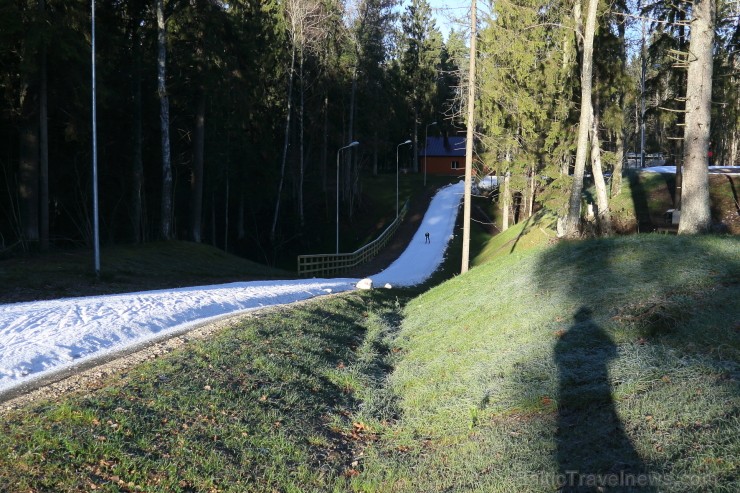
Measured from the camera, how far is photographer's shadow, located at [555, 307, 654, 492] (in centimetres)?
441

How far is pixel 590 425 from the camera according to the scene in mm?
5367

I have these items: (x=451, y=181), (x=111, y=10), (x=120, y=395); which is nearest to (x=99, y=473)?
(x=120, y=395)

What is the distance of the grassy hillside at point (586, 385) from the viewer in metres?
4.69

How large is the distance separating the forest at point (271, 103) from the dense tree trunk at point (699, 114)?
0.14 ft

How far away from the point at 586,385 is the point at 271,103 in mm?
42730

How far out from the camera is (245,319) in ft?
38.2

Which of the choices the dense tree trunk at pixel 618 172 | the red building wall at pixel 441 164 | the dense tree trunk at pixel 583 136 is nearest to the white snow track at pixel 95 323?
the dense tree trunk at pixel 583 136

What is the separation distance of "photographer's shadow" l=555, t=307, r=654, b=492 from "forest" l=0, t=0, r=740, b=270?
24.5 feet

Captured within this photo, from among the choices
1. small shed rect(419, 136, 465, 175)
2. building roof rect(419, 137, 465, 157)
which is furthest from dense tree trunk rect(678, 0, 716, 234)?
small shed rect(419, 136, 465, 175)

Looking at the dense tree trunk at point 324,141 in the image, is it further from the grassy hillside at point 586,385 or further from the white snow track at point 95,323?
the grassy hillside at point 586,385

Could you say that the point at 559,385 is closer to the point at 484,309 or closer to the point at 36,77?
the point at 484,309

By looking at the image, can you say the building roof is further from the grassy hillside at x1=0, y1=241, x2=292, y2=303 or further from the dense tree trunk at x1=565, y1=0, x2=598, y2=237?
the dense tree trunk at x1=565, y1=0, x2=598, y2=237

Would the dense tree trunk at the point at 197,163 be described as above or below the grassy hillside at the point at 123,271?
above

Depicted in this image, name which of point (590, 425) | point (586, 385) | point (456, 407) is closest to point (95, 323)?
point (456, 407)
